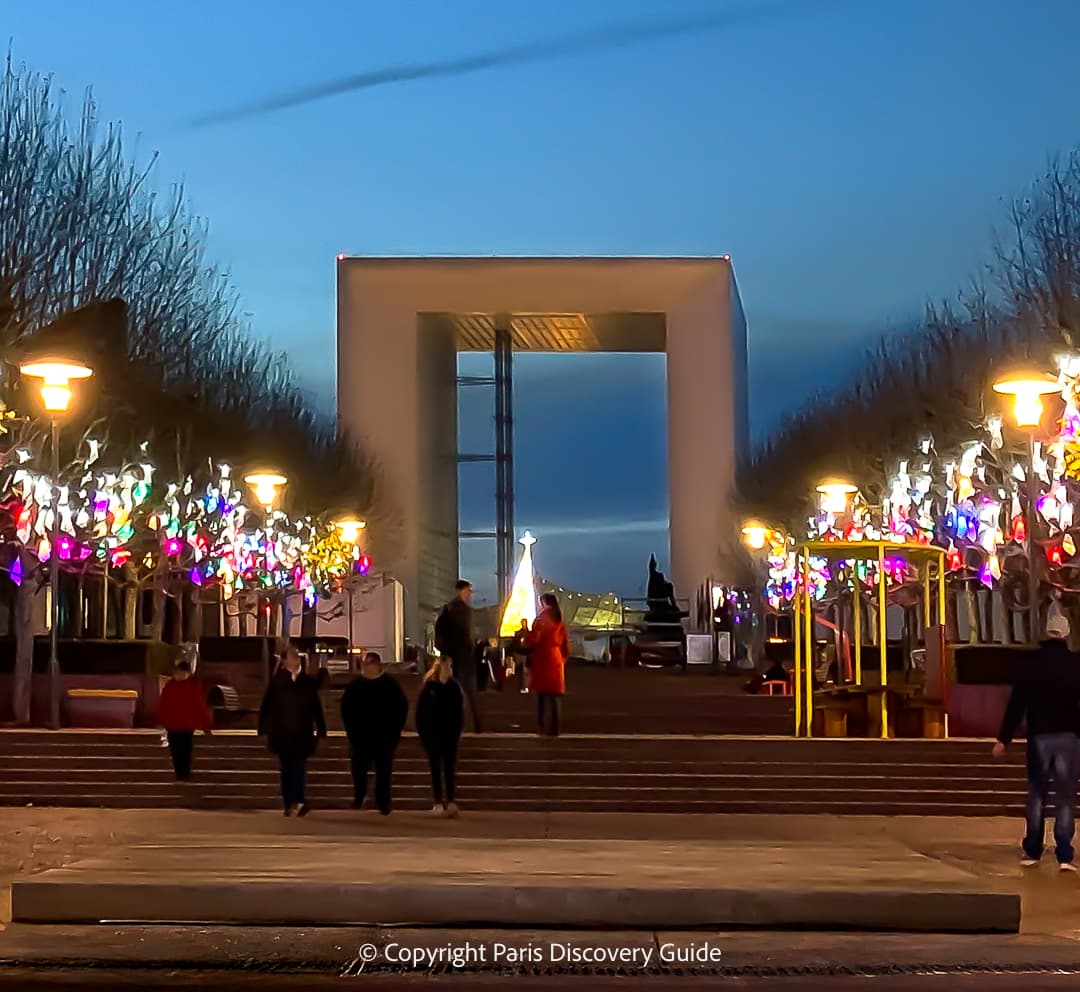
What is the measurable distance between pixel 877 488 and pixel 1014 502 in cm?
1236

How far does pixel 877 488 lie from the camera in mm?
42906

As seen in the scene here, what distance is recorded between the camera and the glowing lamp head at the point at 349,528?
4962 cm

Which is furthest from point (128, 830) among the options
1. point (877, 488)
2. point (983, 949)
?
point (877, 488)

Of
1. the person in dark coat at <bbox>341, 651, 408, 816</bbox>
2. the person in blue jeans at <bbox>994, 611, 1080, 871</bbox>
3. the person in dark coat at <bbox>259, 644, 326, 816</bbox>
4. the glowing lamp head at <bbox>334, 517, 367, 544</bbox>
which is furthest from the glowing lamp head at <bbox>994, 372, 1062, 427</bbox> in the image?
the glowing lamp head at <bbox>334, 517, 367, 544</bbox>

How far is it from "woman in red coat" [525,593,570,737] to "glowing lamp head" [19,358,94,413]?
6.80 metres

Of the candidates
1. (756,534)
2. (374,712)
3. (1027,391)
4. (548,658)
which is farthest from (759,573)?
(374,712)

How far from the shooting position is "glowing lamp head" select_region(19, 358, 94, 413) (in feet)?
70.3

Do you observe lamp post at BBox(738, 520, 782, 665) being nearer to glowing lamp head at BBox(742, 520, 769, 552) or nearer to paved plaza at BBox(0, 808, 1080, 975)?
glowing lamp head at BBox(742, 520, 769, 552)

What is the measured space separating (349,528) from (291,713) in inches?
1318

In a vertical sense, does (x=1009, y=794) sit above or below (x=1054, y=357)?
below

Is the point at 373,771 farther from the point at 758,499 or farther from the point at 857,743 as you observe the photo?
the point at 758,499

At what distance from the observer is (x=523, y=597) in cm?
5881

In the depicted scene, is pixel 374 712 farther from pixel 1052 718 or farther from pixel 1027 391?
pixel 1027 391

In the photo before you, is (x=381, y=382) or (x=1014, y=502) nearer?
(x=1014, y=502)
